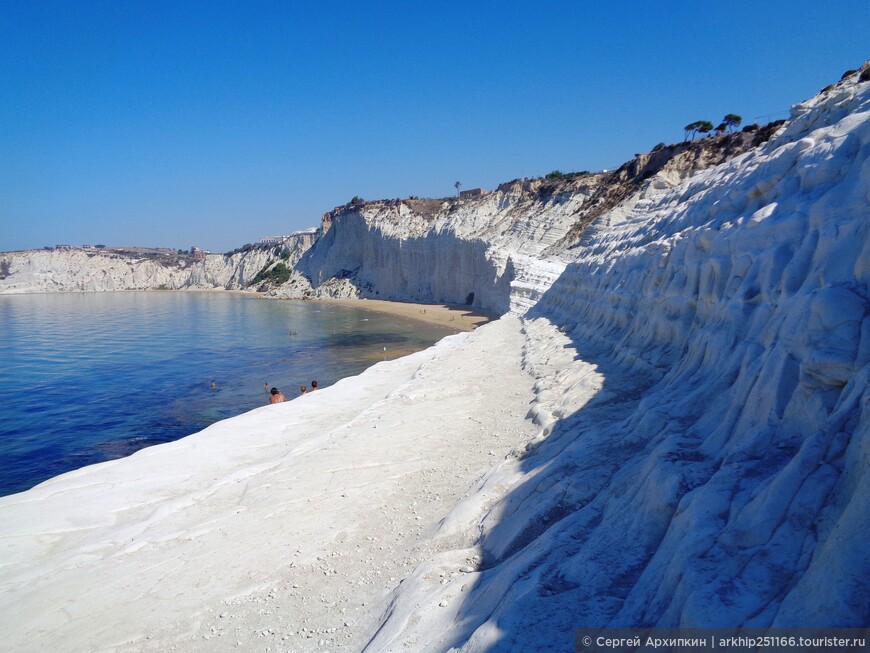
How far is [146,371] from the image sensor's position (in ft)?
77.5

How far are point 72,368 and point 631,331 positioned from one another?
2554 cm

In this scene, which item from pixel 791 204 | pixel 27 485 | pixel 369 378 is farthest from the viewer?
pixel 369 378

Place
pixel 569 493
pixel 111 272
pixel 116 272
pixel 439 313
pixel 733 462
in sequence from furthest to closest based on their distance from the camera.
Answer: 1. pixel 116 272
2. pixel 111 272
3. pixel 439 313
4. pixel 569 493
5. pixel 733 462

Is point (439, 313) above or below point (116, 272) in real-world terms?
below

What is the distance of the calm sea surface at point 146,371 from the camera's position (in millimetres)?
14297

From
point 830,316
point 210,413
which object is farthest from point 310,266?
point 830,316

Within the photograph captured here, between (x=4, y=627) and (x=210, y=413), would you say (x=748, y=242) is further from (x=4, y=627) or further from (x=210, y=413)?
(x=210, y=413)

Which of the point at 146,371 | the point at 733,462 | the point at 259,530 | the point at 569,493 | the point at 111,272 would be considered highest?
the point at 111,272

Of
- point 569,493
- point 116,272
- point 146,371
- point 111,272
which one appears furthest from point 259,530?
point 111,272

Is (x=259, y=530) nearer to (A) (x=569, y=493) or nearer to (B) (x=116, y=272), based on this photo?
(A) (x=569, y=493)

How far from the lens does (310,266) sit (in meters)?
75.2

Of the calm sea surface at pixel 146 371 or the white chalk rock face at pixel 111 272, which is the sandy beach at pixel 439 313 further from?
the white chalk rock face at pixel 111 272

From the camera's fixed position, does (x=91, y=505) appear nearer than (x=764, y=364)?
No

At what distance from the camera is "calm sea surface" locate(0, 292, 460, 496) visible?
14297 mm
